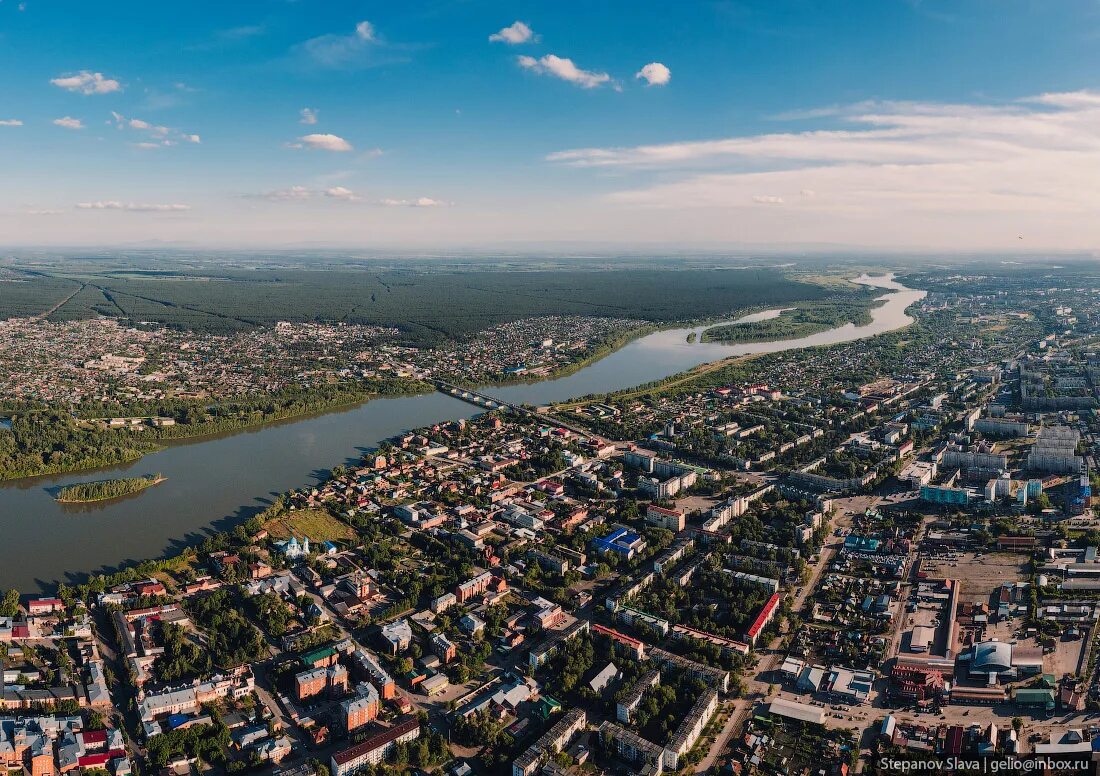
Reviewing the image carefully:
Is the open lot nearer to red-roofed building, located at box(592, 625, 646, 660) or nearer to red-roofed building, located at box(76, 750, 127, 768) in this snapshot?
red-roofed building, located at box(592, 625, 646, 660)

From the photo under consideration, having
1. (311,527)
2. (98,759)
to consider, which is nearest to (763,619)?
(98,759)

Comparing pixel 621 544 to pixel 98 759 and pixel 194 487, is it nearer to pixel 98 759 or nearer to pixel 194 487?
pixel 98 759

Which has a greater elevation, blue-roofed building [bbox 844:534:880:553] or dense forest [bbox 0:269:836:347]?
dense forest [bbox 0:269:836:347]

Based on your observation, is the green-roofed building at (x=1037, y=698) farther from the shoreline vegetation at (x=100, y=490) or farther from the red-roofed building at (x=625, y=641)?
the shoreline vegetation at (x=100, y=490)

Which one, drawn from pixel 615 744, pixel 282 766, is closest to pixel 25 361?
pixel 282 766

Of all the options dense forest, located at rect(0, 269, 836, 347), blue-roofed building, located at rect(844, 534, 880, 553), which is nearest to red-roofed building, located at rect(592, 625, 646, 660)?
blue-roofed building, located at rect(844, 534, 880, 553)

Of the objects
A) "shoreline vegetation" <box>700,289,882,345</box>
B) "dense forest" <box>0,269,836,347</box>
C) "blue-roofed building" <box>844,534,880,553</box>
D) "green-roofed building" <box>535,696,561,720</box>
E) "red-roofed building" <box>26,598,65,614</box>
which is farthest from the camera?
"dense forest" <box>0,269,836,347</box>

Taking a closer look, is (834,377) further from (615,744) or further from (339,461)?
(615,744)
